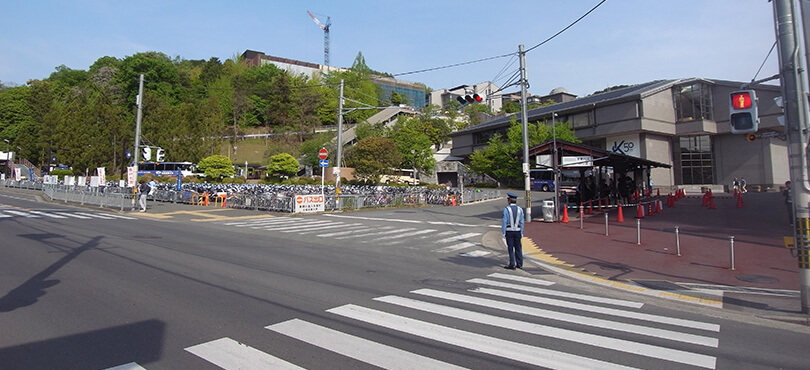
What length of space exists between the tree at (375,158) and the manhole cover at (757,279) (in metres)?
38.0

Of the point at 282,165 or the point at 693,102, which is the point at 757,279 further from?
the point at 282,165

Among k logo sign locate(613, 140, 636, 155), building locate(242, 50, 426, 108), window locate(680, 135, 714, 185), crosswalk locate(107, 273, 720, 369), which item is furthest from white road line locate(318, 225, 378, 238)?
building locate(242, 50, 426, 108)

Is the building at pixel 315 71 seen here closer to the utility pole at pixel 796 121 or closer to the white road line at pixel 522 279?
the white road line at pixel 522 279

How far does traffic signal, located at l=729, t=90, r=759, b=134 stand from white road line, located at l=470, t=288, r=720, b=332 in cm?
334

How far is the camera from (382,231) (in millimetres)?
17594

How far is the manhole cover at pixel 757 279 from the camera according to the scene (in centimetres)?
891

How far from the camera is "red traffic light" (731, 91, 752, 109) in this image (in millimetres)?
7230

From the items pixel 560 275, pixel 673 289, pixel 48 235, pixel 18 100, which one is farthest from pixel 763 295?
pixel 18 100

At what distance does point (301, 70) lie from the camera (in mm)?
117938

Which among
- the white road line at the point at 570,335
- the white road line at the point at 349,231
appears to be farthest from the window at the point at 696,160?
the white road line at the point at 570,335

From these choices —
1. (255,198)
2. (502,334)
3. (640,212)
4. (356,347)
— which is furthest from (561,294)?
(255,198)

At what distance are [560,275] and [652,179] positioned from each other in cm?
4442

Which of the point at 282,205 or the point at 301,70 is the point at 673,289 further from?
the point at 301,70

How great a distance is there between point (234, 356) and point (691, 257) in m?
11.4
